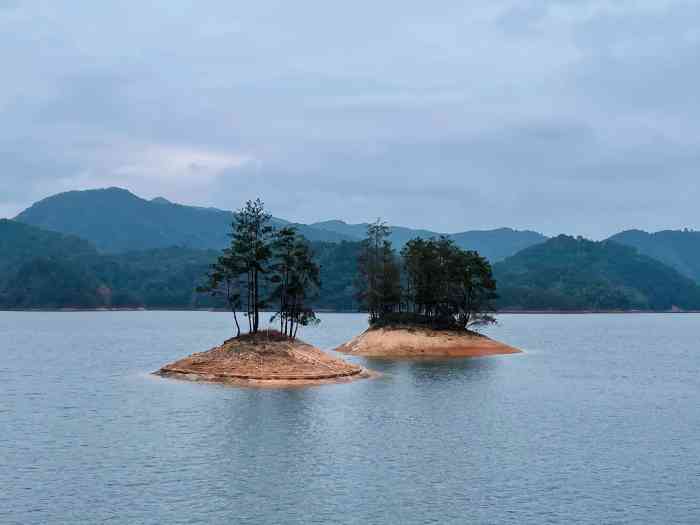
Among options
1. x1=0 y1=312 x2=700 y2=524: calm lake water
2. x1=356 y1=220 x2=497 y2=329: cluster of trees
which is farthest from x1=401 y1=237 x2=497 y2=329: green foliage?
Result: x1=0 y1=312 x2=700 y2=524: calm lake water

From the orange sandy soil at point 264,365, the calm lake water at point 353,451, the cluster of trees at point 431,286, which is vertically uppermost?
the cluster of trees at point 431,286

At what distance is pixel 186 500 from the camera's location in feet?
139

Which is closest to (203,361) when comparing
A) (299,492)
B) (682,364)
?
(299,492)

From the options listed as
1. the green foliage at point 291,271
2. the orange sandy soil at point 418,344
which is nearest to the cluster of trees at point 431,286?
the orange sandy soil at point 418,344

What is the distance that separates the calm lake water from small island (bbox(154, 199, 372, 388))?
4.04 metres

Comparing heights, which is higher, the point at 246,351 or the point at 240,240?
the point at 240,240

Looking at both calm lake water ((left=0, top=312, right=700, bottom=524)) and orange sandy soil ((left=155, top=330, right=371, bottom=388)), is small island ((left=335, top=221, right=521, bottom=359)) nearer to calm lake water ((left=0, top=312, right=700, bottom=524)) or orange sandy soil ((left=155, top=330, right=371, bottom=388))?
calm lake water ((left=0, top=312, right=700, bottom=524))

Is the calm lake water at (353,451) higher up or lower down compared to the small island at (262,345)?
lower down

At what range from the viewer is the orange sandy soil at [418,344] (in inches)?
A: 5487

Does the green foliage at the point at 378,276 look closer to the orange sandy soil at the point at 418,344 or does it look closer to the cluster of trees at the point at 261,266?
the orange sandy soil at the point at 418,344

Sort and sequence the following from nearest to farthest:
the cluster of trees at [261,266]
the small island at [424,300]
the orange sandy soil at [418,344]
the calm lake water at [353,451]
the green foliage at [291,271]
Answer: the calm lake water at [353,451] → the cluster of trees at [261,266] → the green foliage at [291,271] → the orange sandy soil at [418,344] → the small island at [424,300]

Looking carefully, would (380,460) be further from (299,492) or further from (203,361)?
(203,361)

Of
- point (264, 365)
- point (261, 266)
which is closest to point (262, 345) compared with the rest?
point (264, 365)

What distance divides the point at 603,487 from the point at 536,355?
10596 cm
